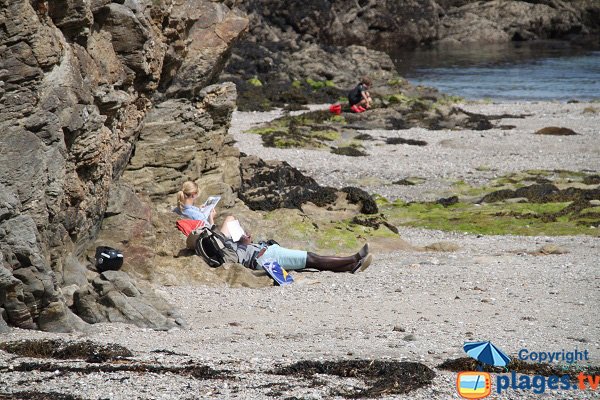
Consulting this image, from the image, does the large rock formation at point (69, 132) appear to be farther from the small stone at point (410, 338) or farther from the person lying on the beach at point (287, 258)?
the small stone at point (410, 338)

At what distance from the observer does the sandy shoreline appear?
9688mm

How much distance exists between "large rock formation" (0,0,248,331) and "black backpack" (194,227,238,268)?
3.45 feet

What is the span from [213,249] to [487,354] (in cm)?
652

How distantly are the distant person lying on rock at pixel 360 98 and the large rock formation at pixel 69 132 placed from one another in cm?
→ 2202

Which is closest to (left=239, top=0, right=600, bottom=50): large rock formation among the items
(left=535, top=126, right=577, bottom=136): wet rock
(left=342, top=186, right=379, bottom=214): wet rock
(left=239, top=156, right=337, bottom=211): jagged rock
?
(left=535, top=126, right=577, bottom=136): wet rock

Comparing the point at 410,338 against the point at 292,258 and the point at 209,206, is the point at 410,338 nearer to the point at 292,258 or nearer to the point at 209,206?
the point at 292,258

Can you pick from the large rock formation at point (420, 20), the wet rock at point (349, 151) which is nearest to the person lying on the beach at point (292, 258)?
the wet rock at point (349, 151)

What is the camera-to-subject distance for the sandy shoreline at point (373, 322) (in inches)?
381

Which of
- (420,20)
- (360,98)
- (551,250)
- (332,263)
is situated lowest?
(420,20)

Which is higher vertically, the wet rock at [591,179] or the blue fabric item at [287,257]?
the blue fabric item at [287,257]

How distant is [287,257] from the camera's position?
16.4m

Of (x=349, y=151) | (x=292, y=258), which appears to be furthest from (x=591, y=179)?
(x=292, y=258)

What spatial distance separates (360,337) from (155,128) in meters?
9.06

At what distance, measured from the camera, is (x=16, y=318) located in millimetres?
11711
